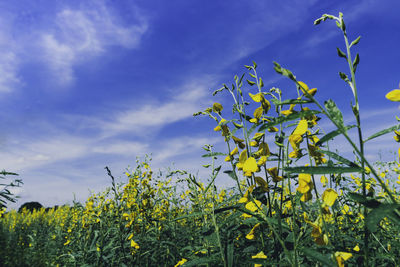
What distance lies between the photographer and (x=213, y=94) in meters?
1.79

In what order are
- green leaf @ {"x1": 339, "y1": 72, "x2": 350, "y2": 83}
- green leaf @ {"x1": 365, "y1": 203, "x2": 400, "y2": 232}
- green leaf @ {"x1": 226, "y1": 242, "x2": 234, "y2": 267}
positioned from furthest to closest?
green leaf @ {"x1": 226, "y1": 242, "x2": 234, "y2": 267} → green leaf @ {"x1": 339, "y1": 72, "x2": 350, "y2": 83} → green leaf @ {"x1": 365, "y1": 203, "x2": 400, "y2": 232}

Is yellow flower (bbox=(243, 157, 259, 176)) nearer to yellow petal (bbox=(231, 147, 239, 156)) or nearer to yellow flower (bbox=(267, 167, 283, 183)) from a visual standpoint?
yellow flower (bbox=(267, 167, 283, 183))

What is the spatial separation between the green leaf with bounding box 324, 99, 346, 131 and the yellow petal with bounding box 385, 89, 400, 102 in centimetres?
18

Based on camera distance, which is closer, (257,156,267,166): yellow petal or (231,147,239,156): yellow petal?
(257,156,267,166): yellow petal

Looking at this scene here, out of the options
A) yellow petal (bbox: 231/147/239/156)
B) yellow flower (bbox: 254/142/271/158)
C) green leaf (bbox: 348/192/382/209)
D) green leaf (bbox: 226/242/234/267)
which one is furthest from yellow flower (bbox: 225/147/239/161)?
green leaf (bbox: 348/192/382/209)

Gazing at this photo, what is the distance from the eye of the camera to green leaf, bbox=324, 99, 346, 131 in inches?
25.3

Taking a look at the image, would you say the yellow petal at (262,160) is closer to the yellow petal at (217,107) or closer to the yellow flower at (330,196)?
the yellow flower at (330,196)

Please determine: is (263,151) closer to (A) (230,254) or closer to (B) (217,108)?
(B) (217,108)

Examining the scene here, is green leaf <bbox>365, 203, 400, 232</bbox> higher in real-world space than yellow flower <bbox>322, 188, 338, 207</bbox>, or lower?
lower

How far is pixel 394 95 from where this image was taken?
0.71m

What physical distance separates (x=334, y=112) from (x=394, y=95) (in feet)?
0.72

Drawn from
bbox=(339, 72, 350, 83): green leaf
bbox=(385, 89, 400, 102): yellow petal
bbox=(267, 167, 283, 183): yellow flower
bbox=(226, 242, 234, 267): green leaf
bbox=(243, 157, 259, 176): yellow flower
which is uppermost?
bbox=(339, 72, 350, 83): green leaf

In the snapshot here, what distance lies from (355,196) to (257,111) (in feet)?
2.02

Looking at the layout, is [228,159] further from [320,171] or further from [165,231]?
[165,231]
